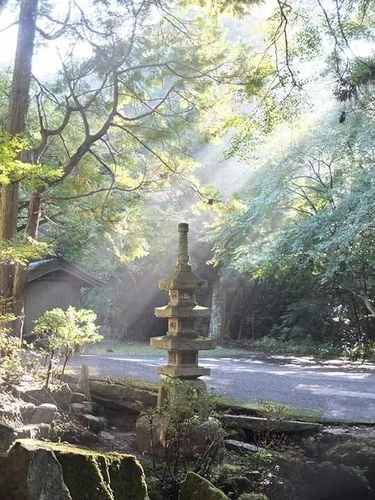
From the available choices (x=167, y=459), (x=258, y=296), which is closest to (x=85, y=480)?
(x=167, y=459)

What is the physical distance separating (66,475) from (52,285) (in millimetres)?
14330

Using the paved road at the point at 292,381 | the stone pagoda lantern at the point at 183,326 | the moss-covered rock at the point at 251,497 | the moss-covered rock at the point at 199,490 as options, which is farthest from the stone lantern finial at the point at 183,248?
the moss-covered rock at the point at 199,490

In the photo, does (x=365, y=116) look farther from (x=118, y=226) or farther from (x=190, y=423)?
(x=190, y=423)

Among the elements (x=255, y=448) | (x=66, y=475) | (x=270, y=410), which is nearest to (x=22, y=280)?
(x=270, y=410)

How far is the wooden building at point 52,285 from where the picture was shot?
53.6ft

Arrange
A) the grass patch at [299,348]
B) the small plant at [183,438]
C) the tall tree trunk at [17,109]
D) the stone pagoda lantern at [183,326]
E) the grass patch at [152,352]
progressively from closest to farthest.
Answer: the small plant at [183,438]
the stone pagoda lantern at [183,326]
the tall tree trunk at [17,109]
the grass patch at [152,352]
the grass patch at [299,348]

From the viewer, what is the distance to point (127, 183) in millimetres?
10445

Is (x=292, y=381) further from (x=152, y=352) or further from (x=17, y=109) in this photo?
(x=152, y=352)

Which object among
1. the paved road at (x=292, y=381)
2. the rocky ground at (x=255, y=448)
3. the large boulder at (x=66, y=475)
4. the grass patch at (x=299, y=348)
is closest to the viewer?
the large boulder at (x=66, y=475)

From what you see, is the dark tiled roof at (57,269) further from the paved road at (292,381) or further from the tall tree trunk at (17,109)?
the tall tree trunk at (17,109)

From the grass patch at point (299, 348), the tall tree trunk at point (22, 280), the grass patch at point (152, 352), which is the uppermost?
the tall tree trunk at point (22, 280)

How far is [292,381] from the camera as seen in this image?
11.1 meters

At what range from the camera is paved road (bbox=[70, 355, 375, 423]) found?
8427 millimetres

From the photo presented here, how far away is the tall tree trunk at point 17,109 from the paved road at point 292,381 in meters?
3.27
